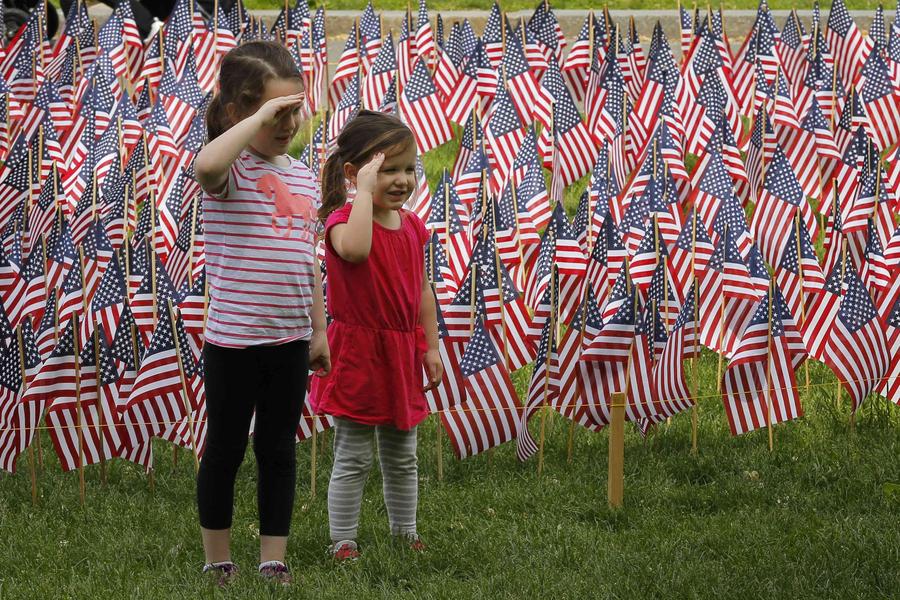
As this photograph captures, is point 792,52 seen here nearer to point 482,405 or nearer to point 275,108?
point 482,405

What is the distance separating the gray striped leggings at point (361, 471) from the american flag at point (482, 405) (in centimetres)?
91

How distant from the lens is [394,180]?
465cm

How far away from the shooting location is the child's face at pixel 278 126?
4.21 m

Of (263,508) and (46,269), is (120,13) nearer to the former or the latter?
(46,269)

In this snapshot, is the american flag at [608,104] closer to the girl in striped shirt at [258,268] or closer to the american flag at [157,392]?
the american flag at [157,392]

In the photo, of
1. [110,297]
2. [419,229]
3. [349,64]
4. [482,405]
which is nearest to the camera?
[419,229]

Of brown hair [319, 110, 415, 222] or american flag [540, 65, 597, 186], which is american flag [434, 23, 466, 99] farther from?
brown hair [319, 110, 415, 222]

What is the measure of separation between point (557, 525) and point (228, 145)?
2038 millimetres

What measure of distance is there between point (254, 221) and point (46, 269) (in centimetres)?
312

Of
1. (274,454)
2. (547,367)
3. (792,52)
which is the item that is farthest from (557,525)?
(792,52)

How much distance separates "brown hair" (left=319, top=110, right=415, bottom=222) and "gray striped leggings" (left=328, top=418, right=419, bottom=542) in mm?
723

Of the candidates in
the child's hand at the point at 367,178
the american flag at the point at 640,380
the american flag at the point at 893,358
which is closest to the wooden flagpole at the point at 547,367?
the american flag at the point at 640,380

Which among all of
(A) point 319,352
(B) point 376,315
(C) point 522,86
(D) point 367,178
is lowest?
(A) point 319,352

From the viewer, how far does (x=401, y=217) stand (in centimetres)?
484
